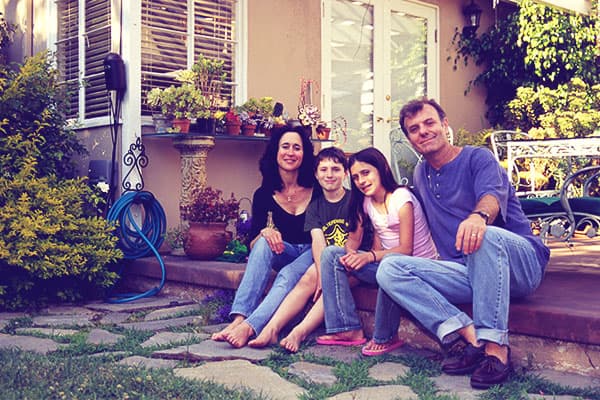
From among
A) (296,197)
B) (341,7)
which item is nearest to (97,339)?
(296,197)

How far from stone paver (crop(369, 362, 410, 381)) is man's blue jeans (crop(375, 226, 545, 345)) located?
0.68ft

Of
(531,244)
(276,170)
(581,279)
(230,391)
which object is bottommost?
(230,391)

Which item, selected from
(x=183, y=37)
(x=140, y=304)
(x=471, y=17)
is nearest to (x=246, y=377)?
(x=140, y=304)

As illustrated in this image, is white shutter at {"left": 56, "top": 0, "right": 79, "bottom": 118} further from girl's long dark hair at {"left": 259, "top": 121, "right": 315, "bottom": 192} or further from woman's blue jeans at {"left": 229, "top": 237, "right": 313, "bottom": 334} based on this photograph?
woman's blue jeans at {"left": 229, "top": 237, "right": 313, "bottom": 334}

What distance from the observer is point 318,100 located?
21.5 feet

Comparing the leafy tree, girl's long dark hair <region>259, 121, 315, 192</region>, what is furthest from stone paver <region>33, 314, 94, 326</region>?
the leafy tree

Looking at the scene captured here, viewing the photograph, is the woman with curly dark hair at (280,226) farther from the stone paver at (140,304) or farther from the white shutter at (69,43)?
the white shutter at (69,43)

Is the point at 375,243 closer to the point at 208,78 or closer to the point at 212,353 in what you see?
the point at 212,353

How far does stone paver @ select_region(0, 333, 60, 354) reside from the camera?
128 inches

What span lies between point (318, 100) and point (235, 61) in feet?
2.95

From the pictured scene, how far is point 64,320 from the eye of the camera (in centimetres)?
400

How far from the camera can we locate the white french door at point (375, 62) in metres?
6.82

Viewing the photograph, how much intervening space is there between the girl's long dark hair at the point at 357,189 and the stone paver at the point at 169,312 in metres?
1.30

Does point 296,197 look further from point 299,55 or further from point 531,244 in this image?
point 299,55
